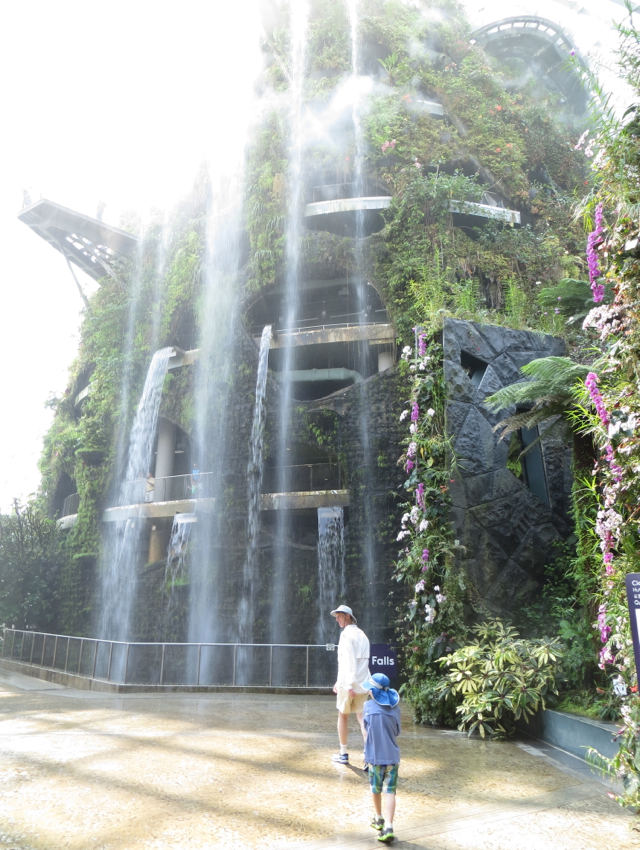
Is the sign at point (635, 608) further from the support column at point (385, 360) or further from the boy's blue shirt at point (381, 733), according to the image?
the support column at point (385, 360)

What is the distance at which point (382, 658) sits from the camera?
987 cm

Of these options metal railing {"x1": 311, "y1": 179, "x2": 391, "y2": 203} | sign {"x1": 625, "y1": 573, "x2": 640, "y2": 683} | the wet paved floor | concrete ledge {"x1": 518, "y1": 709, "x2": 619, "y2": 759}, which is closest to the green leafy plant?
concrete ledge {"x1": 518, "y1": 709, "x2": 619, "y2": 759}

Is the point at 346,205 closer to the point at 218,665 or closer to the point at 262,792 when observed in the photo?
the point at 218,665

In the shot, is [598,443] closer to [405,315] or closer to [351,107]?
[405,315]

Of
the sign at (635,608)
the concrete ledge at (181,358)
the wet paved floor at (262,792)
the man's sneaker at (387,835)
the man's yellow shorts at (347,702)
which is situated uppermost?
the concrete ledge at (181,358)

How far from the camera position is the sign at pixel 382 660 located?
9.76 m

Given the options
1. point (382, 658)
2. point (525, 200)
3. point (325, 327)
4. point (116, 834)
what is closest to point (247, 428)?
point (325, 327)

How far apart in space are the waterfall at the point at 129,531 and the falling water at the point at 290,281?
4277 millimetres

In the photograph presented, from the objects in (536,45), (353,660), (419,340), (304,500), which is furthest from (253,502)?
(536,45)

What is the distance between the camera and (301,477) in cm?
1753

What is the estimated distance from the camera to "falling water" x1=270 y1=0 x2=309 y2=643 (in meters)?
16.0

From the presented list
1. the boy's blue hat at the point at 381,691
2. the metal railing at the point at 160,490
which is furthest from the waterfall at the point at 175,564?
the boy's blue hat at the point at 381,691

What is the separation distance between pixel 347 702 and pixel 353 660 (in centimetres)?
38

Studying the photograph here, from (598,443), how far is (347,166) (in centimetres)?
1725
